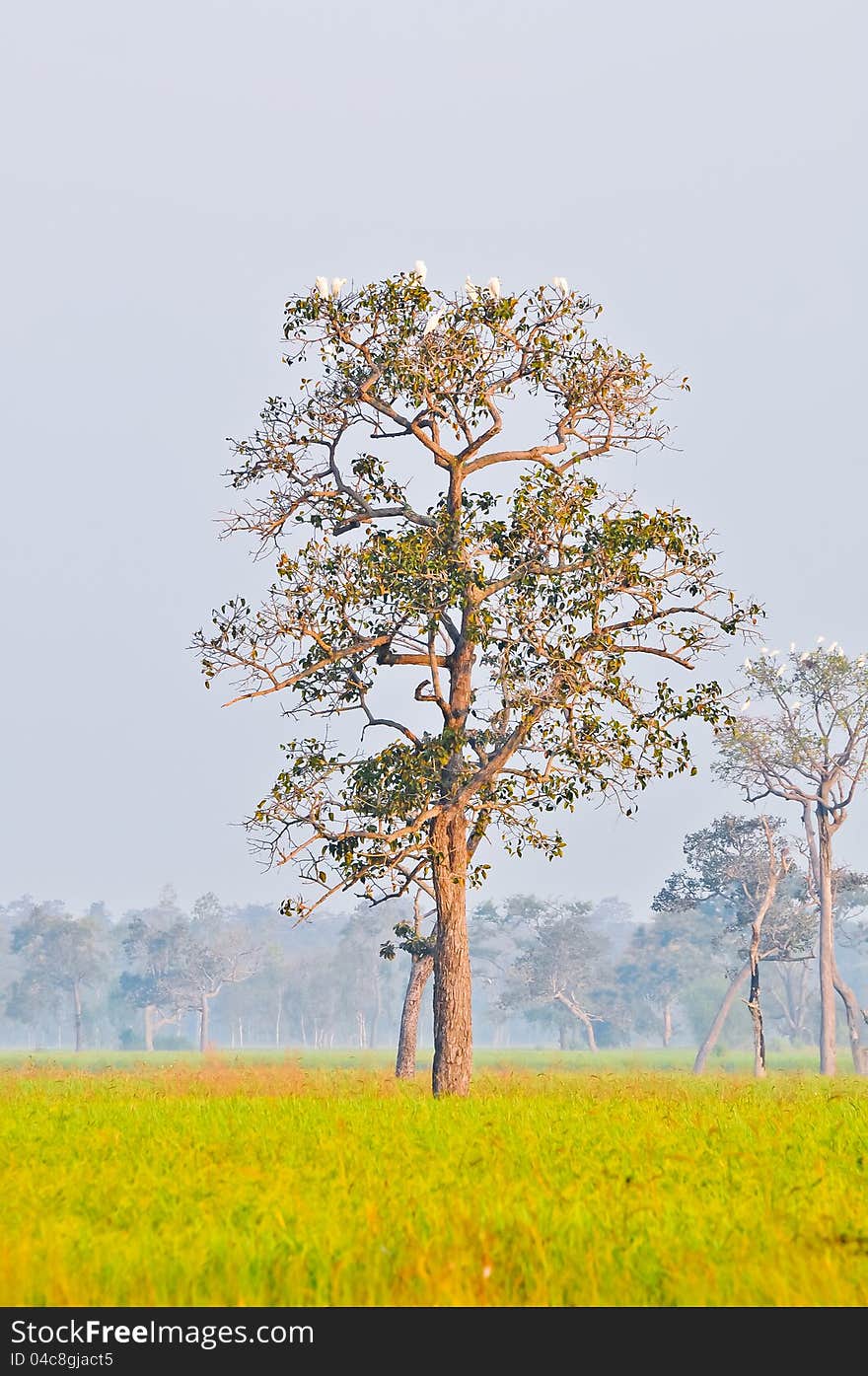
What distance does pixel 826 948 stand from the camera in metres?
55.5

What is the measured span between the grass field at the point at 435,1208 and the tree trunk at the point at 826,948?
123ft

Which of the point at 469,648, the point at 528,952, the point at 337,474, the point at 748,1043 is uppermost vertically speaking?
the point at 337,474

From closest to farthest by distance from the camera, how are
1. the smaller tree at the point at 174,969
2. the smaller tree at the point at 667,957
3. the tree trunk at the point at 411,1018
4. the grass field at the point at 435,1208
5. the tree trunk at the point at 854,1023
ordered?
the grass field at the point at 435,1208, the tree trunk at the point at 411,1018, the tree trunk at the point at 854,1023, the smaller tree at the point at 174,969, the smaller tree at the point at 667,957

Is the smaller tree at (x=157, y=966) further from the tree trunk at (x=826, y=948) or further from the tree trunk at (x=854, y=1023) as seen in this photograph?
the tree trunk at (x=826, y=948)

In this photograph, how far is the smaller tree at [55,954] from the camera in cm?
12469

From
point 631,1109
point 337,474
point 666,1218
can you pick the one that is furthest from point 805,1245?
point 337,474

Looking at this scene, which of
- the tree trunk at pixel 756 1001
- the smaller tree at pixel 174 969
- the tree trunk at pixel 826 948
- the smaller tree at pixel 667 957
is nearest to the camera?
the tree trunk at pixel 756 1001

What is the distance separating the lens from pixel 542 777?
24875 mm

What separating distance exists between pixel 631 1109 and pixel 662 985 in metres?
112

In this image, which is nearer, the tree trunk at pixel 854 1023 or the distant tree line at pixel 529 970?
the tree trunk at pixel 854 1023

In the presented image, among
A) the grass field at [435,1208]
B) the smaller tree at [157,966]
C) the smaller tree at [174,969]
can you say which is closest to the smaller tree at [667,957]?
the smaller tree at [174,969]

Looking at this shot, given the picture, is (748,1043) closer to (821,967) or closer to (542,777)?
(821,967)

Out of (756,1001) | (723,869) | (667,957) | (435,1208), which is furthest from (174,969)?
(435,1208)

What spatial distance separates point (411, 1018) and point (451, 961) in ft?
53.1
